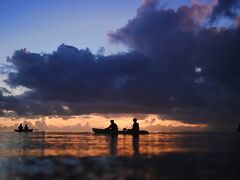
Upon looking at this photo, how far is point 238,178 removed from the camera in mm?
19453

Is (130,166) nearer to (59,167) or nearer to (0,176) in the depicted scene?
(59,167)

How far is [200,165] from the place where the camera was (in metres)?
25.6

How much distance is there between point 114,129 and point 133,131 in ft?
15.8

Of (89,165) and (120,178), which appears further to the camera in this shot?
(89,165)

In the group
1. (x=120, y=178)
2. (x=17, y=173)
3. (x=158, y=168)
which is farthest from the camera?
(x=158, y=168)

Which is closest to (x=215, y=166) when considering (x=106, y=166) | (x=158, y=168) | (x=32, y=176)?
(x=158, y=168)

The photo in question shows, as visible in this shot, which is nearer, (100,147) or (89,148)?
(89,148)

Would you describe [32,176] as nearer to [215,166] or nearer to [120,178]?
[120,178]

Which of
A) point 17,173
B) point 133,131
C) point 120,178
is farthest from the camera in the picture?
point 133,131

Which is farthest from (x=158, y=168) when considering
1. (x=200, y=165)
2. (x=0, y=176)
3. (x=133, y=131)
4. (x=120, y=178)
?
(x=133, y=131)

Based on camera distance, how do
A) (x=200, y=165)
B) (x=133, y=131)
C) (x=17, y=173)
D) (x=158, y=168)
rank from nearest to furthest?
(x=17, y=173) → (x=158, y=168) → (x=200, y=165) → (x=133, y=131)

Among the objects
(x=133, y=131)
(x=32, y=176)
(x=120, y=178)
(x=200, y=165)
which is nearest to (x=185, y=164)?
(x=200, y=165)

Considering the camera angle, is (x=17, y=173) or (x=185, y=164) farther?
(x=185, y=164)

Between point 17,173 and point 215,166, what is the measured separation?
12343mm
